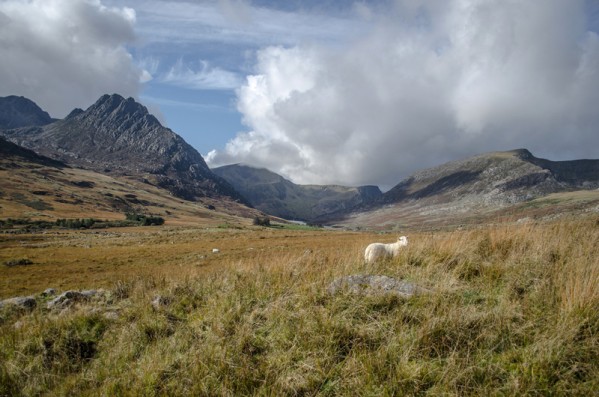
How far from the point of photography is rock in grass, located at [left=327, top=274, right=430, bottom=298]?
209 inches

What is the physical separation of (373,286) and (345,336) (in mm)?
1440

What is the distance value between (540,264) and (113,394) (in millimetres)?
7677

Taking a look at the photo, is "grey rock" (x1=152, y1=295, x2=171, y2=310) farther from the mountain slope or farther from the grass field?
the mountain slope

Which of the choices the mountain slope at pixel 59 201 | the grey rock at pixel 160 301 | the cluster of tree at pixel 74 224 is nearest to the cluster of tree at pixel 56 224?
the cluster of tree at pixel 74 224

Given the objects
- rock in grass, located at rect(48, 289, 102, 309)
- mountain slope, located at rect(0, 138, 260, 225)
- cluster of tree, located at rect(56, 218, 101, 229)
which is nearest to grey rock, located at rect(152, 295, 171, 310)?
rock in grass, located at rect(48, 289, 102, 309)

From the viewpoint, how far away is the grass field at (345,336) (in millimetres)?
3607

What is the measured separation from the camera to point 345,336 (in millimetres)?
4430

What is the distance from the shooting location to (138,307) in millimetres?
6895

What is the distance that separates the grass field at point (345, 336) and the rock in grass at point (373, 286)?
0.62 feet

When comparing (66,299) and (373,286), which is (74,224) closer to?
(66,299)

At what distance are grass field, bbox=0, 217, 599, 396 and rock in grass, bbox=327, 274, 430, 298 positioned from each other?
19 centimetres

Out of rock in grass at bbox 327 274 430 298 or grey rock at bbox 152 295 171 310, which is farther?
grey rock at bbox 152 295 171 310

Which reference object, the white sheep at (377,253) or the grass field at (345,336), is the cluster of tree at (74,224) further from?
the white sheep at (377,253)

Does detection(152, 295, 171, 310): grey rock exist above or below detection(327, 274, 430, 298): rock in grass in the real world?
below
